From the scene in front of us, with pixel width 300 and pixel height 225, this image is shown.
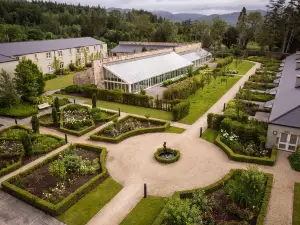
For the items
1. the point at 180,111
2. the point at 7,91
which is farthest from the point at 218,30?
the point at 7,91

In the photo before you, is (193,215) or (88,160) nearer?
(193,215)

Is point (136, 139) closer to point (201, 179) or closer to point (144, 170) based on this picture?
point (144, 170)

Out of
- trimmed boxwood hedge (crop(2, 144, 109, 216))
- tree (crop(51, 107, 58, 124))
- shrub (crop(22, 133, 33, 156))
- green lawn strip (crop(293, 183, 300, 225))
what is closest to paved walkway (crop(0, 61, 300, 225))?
green lawn strip (crop(293, 183, 300, 225))

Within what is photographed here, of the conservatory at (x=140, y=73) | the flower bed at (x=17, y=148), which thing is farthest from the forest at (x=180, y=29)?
the flower bed at (x=17, y=148)

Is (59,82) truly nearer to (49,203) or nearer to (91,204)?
(49,203)

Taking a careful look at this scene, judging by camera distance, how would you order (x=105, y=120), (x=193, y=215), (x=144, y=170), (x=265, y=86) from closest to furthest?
1. (x=193, y=215)
2. (x=144, y=170)
3. (x=105, y=120)
4. (x=265, y=86)

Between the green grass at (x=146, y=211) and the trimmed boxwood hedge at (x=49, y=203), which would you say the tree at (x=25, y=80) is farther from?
the green grass at (x=146, y=211)

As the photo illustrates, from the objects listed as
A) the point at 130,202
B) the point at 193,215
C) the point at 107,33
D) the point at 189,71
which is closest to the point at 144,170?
Answer: the point at 130,202

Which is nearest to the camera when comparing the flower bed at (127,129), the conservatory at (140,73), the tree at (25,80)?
the flower bed at (127,129)
